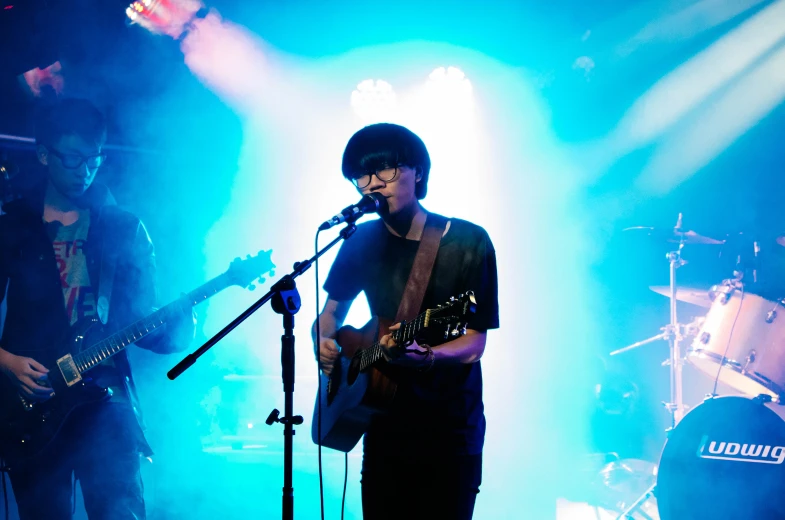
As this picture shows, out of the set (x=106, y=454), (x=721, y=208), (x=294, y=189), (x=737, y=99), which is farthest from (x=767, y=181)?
(x=106, y=454)

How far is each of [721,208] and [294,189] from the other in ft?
15.2

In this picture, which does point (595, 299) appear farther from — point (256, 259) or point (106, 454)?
point (106, 454)

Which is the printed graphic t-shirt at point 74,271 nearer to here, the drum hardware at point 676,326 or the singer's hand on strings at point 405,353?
the singer's hand on strings at point 405,353

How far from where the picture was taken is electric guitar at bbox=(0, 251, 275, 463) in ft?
11.8

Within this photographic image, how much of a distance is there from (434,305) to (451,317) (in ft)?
1.60

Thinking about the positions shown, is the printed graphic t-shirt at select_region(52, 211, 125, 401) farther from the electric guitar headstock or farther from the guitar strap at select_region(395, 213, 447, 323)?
the electric guitar headstock

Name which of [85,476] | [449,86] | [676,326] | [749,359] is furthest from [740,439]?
[85,476]

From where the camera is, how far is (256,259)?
4426 millimetres

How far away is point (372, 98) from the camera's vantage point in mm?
5879

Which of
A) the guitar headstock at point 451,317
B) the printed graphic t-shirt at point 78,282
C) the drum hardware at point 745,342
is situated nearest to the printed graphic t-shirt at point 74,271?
the printed graphic t-shirt at point 78,282

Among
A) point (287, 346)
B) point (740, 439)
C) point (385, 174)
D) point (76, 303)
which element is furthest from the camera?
point (740, 439)

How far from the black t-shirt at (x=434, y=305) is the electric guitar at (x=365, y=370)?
71mm

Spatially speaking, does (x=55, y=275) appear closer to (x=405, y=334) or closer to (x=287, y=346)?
(x=287, y=346)

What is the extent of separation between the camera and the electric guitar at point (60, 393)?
359 centimetres
